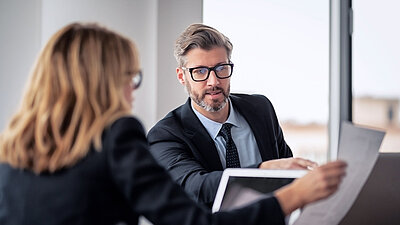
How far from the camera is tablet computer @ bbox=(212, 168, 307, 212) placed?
1.38 meters

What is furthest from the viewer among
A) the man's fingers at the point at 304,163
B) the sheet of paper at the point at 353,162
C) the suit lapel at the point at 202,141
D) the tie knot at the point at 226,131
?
the tie knot at the point at 226,131

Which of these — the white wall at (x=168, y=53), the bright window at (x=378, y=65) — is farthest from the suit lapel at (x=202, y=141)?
the bright window at (x=378, y=65)

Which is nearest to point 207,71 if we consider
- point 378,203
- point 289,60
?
point 378,203

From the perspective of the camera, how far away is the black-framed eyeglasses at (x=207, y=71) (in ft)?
7.12

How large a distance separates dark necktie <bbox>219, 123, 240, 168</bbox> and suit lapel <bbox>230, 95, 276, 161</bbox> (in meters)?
0.11

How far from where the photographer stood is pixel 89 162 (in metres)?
1.03

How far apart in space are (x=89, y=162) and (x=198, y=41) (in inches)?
49.1

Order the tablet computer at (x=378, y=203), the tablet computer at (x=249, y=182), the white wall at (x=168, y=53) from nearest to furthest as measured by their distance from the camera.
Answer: the tablet computer at (x=249, y=182)
the tablet computer at (x=378, y=203)
the white wall at (x=168, y=53)

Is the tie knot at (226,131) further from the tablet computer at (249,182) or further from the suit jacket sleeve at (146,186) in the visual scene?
the suit jacket sleeve at (146,186)

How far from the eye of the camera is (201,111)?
2.23 meters

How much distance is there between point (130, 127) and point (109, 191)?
130mm

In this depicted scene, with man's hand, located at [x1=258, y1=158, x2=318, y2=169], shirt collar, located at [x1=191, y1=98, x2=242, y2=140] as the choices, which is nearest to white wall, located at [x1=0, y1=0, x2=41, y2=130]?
shirt collar, located at [x1=191, y1=98, x2=242, y2=140]

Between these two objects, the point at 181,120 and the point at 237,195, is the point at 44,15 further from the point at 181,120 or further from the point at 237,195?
the point at 237,195

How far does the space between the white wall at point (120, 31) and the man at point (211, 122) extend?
0.98 meters
